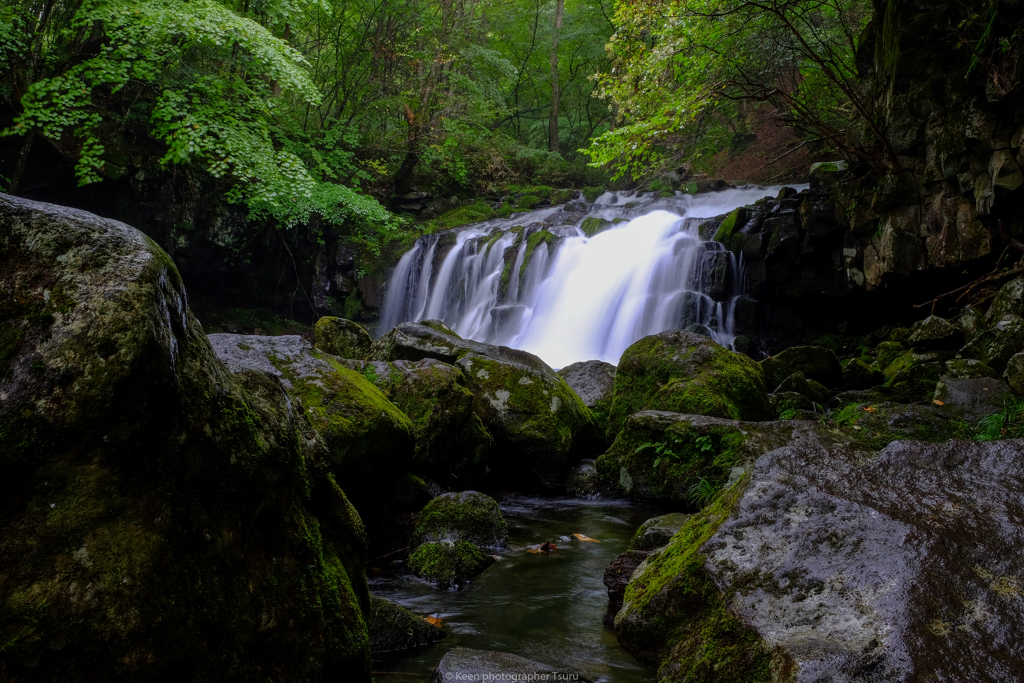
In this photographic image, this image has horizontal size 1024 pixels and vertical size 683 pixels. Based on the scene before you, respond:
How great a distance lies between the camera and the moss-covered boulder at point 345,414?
4316 millimetres

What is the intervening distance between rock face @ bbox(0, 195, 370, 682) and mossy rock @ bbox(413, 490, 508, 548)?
8.80 ft

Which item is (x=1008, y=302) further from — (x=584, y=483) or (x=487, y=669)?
(x=487, y=669)

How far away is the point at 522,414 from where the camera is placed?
6.96 m

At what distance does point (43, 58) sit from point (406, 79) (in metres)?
10.8

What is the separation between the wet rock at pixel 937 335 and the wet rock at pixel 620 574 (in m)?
A: 7.59

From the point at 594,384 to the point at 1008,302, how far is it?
5.57 metres

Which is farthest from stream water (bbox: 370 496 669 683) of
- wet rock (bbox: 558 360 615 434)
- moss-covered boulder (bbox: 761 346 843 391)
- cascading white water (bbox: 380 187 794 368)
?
cascading white water (bbox: 380 187 794 368)

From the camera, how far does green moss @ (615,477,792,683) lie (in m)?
2.17

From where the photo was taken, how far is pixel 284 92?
20.3 meters

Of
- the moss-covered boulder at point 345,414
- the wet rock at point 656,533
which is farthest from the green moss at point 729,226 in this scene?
the moss-covered boulder at point 345,414

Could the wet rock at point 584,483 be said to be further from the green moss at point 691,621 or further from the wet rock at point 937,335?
the wet rock at point 937,335

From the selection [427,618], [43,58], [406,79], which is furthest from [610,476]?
[406,79]

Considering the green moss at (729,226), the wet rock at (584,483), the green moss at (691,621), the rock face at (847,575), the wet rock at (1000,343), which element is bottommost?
the wet rock at (584,483)

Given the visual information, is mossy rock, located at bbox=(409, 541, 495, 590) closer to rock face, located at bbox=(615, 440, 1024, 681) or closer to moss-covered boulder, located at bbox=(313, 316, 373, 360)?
rock face, located at bbox=(615, 440, 1024, 681)
